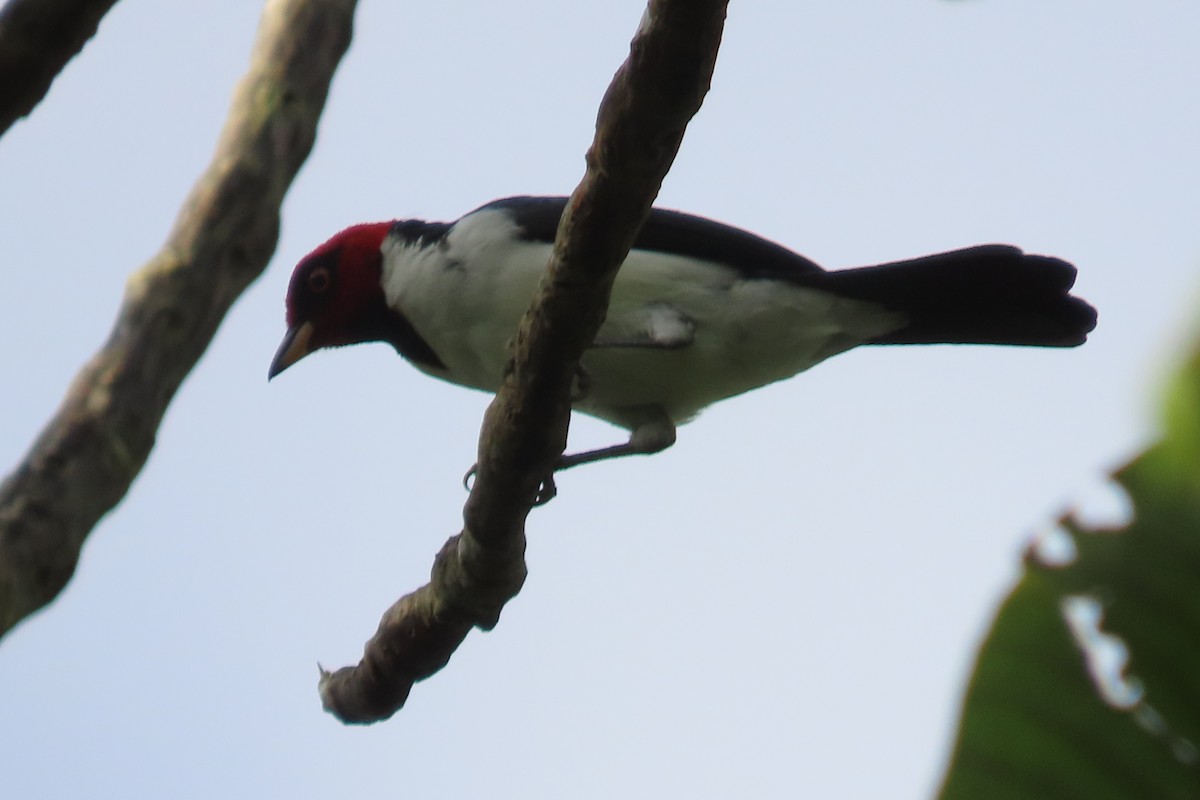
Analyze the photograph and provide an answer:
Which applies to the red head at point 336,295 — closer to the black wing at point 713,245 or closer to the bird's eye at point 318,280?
the bird's eye at point 318,280

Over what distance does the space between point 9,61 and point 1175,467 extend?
2179mm

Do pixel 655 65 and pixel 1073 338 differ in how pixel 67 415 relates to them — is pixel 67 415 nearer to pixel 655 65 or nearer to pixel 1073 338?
pixel 655 65

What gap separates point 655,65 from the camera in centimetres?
252

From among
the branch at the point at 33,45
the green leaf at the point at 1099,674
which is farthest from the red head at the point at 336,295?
the green leaf at the point at 1099,674

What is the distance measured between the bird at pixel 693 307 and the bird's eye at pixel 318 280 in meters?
0.54

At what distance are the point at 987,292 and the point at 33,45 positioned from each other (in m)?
3.26

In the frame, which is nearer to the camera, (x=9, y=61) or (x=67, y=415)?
(x=9, y=61)

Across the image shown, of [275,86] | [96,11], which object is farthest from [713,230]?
[96,11]

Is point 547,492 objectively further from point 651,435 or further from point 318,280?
point 318,280

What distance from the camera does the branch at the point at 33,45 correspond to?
2.39m

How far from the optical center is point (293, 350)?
546cm

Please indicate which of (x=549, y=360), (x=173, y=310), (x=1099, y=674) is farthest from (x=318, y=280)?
(x=1099, y=674)

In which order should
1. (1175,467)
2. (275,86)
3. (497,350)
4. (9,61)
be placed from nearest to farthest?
(1175,467), (9,61), (497,350), (275,86)

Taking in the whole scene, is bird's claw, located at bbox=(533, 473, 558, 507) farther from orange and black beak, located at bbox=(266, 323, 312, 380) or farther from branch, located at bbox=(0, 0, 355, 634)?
orange and black beak, located at bbox=(266, 323, 312, 380)
